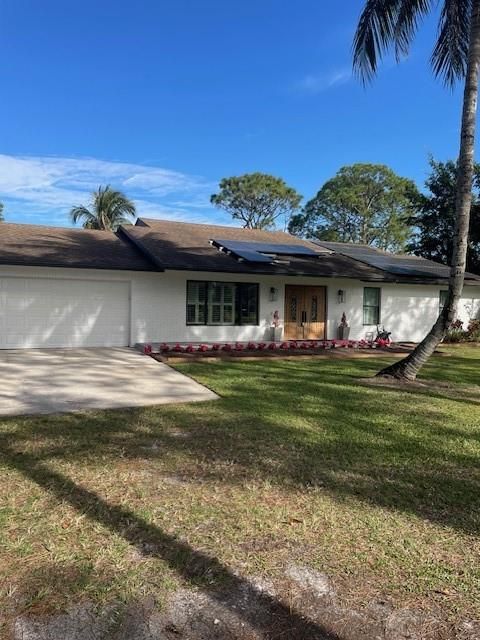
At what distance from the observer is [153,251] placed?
580 inches

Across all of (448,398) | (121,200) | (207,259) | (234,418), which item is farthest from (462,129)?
(121,200)

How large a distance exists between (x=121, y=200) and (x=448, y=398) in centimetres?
3086

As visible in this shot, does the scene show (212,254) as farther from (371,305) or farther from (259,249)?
(371,305)

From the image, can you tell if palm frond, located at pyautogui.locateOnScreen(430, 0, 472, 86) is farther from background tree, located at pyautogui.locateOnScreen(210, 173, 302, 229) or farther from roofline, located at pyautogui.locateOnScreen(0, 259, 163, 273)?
background tree, located at pyautogui.locateOnScreen(210, 173, 302, 229)

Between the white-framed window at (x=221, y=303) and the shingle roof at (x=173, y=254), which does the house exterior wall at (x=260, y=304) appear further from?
the shingle roof at (x=173, y=254)

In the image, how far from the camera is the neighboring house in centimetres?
1330

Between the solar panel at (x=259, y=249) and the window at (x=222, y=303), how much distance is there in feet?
3.27

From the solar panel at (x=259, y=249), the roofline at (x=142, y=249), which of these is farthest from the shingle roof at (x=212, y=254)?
the solar panel at (x=259, y=249)

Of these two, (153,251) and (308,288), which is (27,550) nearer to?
(153,251)

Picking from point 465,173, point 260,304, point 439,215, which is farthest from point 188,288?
point 439,215

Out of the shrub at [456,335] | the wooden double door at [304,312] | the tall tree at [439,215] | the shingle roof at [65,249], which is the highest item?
the tall tree at [439,215]

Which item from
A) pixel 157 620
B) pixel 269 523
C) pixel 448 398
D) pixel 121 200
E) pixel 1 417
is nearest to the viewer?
pixel 157 620

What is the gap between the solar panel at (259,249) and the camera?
15.3 metres

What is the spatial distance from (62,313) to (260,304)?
6.04m
